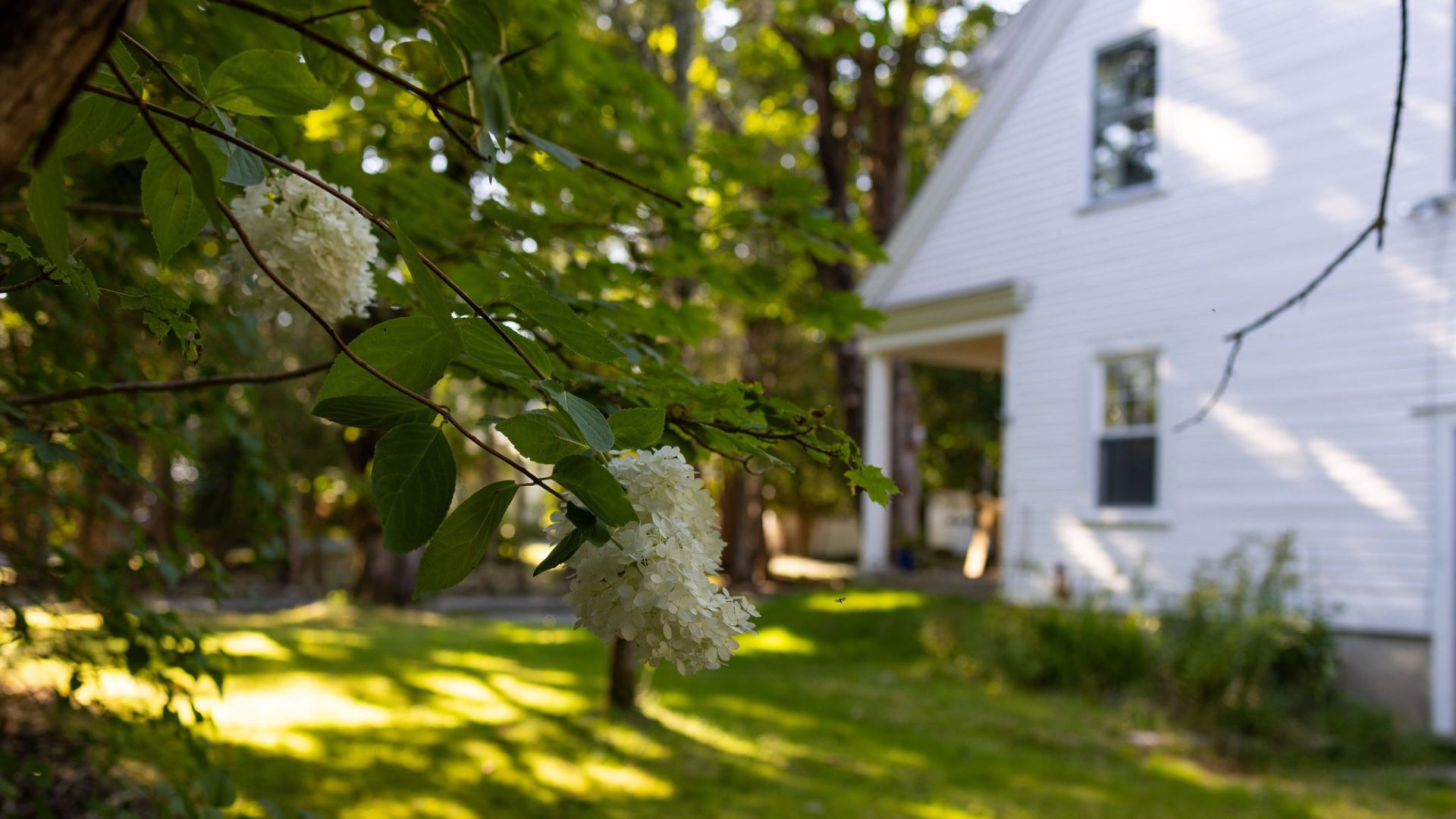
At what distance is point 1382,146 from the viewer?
7473 mm

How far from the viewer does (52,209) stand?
0.81 m

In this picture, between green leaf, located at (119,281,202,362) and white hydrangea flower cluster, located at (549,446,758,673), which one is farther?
green leaf, located at (119,281,202,362)

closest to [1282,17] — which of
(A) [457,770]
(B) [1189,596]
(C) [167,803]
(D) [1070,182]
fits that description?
(D) [1070,182]

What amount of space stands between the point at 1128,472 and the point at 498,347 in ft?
28.7

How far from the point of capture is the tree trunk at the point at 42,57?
0.56 metres

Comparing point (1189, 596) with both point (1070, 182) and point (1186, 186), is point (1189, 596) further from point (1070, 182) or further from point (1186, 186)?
point (1070, 182)

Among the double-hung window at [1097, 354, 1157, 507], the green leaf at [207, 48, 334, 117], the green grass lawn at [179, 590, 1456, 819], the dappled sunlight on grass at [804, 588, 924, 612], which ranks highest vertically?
the double-hung window at [1097, 354, 1157, 507]

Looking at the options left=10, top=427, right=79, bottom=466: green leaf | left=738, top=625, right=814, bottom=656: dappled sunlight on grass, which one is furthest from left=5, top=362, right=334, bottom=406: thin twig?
left=738, top=625, right=814, bottom=656: dappled sunlight on grass

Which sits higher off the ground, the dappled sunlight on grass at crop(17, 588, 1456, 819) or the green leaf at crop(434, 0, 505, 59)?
the green leaf at crop(434, 0, 505, 59)

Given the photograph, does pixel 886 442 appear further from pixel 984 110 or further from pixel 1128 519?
pixel 984 110

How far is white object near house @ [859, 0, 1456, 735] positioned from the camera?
7.26 meters

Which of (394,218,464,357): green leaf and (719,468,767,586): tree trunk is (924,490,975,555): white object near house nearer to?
(719,468,767,586): tree trunk

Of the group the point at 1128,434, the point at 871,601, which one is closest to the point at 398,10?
the point at 1128,434

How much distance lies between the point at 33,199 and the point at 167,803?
1.64 m
